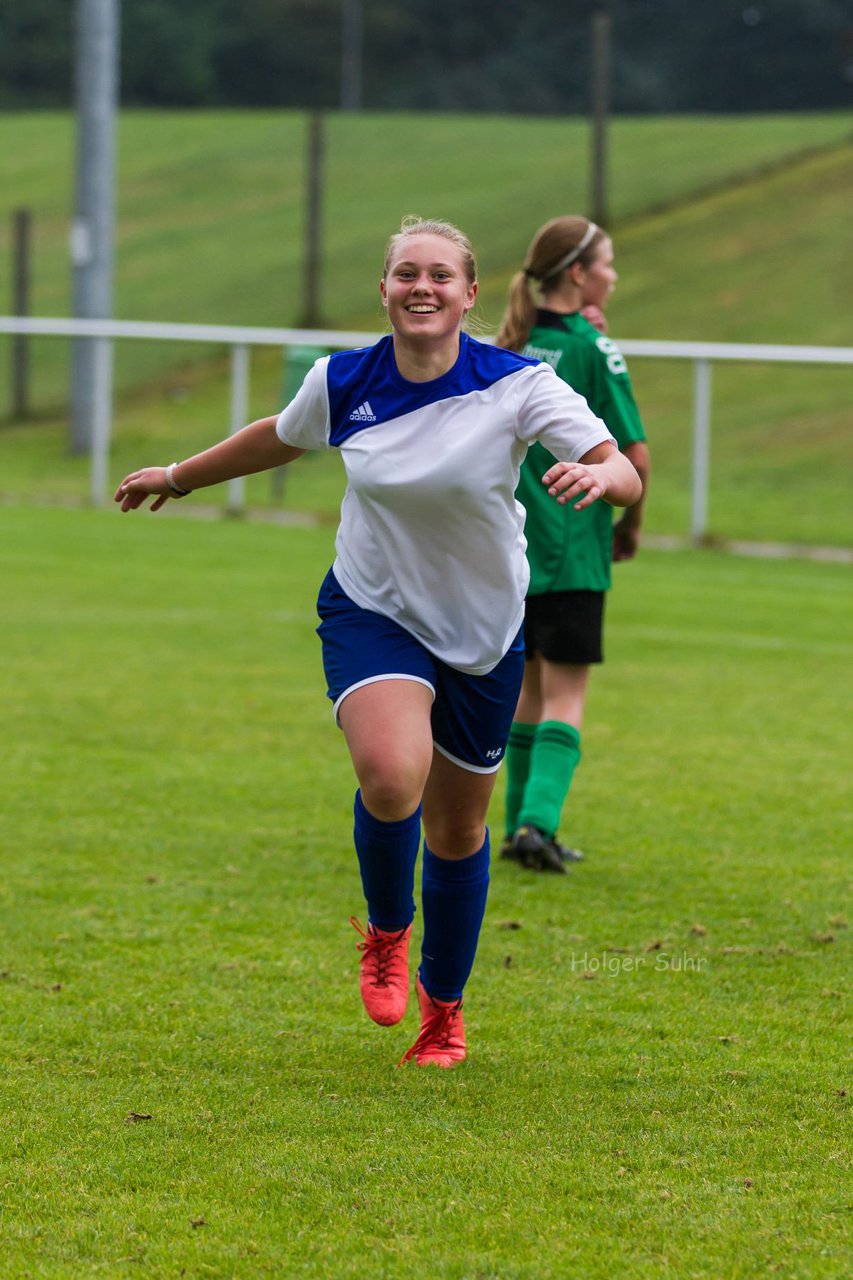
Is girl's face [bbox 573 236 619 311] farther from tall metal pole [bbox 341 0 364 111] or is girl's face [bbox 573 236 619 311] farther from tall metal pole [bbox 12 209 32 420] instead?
tall metal pole [bbox 341 0 364 111]

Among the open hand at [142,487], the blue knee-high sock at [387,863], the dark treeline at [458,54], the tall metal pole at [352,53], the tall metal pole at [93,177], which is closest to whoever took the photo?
the blue knee-high sock at [387,863]

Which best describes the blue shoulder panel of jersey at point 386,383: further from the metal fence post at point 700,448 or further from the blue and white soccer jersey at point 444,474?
the metal fence post at point 700,448

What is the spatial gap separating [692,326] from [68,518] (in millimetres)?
15785

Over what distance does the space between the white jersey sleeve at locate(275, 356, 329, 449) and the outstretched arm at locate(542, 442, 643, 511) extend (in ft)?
1.98

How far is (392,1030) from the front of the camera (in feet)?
14.5

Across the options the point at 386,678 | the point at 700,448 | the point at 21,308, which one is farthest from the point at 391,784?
the point at 21,308

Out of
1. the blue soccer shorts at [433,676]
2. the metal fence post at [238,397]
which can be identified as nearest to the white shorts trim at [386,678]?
the blue soccer shorts at [433,676]

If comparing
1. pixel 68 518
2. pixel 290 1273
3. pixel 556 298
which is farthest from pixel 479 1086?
pixel 68 518

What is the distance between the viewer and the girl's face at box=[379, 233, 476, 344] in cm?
393

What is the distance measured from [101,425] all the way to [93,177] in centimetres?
362

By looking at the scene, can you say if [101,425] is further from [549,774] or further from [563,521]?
[549,774]

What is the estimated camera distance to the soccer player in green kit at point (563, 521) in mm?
5855

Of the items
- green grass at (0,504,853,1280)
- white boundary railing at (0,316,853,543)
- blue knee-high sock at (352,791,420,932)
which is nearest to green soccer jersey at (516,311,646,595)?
green grass at (0,504,853,1280)

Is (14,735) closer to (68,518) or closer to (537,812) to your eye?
(537,812)
